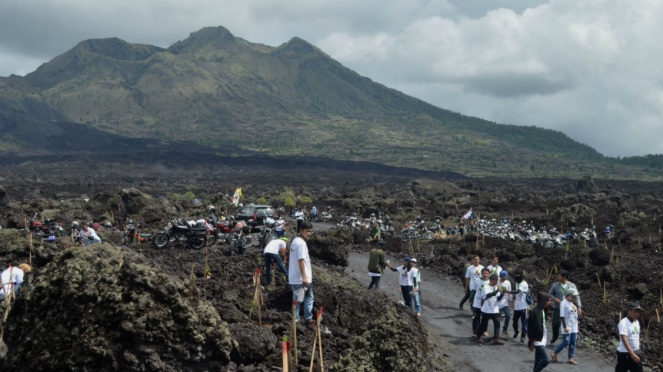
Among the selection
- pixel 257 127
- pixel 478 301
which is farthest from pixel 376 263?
pixel 257 127

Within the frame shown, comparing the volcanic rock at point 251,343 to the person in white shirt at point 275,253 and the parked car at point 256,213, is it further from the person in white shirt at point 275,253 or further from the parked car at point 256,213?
the parked car at point 256,213

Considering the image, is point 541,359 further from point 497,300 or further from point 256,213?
point 256,213

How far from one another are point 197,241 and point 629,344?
531 inches

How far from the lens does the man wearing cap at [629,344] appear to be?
7.99 meters

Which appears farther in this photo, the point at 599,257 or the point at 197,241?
the point at 599,257

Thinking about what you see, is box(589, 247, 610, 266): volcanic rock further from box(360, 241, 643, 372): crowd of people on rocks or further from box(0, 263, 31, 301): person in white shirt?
box(0, 263, 31, 301): person in white shirt

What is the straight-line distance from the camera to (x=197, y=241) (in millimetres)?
17922

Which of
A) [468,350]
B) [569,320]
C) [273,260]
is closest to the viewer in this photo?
[569,320]

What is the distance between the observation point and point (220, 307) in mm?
8422

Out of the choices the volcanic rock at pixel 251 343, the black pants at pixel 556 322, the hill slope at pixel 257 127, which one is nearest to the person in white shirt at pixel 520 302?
the black pants at pixel 556 322

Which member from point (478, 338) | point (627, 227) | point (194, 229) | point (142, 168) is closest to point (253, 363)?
point (478, 338)

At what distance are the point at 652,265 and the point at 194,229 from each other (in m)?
17.7

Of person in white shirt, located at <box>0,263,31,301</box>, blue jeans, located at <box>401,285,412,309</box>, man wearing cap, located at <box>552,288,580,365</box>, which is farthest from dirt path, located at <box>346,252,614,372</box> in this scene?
person in white shirt, located at <box>0,263,31,301</box>

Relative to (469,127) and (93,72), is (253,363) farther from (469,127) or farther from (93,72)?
(93,72)
